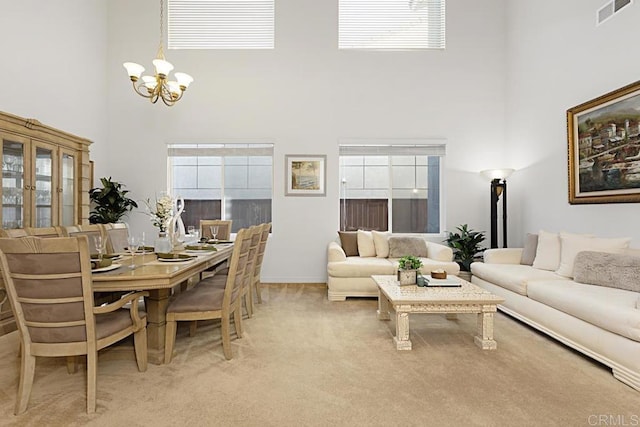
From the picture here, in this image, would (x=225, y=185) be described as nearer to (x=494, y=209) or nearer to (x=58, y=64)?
(x=58, y=64)

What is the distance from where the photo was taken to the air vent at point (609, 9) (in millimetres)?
3768

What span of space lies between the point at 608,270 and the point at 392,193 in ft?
10.7

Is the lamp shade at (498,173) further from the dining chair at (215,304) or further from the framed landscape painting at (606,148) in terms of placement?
the dining chair at (215,304)

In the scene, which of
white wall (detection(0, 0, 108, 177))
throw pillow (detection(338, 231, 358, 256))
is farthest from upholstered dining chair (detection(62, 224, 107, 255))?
throw pillow (detection(338, 231, 358, 256))

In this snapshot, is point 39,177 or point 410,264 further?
point 39,177

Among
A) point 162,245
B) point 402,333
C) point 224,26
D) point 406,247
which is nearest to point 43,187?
point 162,245

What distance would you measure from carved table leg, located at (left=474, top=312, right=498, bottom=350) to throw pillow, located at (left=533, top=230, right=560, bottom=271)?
62.0 inches

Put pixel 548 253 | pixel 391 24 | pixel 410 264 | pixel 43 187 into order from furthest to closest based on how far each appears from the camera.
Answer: pixel 391 24
pixel 548 253
pixel 43 187
pixel 410 264

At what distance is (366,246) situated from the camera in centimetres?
536

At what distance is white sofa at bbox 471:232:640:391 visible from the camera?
245 cm

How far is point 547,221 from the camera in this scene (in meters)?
4.96

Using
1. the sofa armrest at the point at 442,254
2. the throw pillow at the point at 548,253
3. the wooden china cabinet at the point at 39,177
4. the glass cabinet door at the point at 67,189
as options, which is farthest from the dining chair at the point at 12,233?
the throw pillow at the point at 548,253

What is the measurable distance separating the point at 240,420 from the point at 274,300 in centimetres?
273

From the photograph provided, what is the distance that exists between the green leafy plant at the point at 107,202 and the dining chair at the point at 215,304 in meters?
3.27
